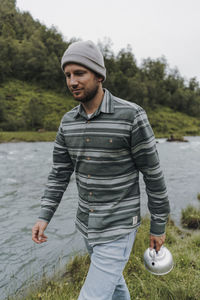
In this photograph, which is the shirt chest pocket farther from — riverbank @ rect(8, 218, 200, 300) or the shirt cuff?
riverbank @ rect(8, 218, 200, 300)

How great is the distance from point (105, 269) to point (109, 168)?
75 cm

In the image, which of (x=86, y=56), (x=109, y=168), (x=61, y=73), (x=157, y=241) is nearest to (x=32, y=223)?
(x=157, y=241)

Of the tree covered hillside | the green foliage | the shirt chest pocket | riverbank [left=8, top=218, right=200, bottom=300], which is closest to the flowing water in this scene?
riverbank [left=8, top=218, right=200, bottom=300]

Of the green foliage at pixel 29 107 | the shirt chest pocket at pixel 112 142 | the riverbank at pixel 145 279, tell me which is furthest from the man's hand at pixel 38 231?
the green foliage at pixel 29 107

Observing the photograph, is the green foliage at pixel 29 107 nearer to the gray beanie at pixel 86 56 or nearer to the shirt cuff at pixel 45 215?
the shirt cuff at pixel 45 215

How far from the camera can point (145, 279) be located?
3.66 metres

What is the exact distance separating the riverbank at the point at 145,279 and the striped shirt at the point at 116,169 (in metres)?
1.32

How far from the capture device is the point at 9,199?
1027 cm

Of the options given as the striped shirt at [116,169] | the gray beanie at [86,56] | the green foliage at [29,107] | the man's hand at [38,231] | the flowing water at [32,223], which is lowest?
the green foliage at [29,107]

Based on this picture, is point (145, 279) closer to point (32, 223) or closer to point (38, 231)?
point (38, 231)

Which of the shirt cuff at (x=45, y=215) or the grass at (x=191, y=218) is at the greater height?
the shirt cuff at (x=45, y=215)

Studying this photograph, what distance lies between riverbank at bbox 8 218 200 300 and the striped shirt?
132 cm

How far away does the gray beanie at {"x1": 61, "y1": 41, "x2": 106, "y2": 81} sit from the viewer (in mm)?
2025

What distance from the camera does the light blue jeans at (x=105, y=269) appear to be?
1.86 m
